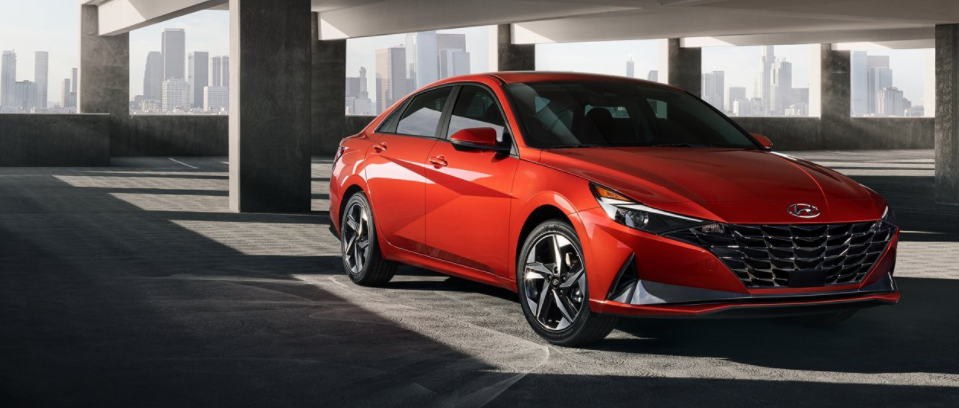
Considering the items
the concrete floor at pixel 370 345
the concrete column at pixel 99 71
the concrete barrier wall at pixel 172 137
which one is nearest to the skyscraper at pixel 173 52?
the concrete column at pixel 99 71

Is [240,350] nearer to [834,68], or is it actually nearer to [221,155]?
[221,155]

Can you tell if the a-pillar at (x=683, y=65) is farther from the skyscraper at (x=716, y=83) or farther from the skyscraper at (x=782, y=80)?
the skyscraper at (x=782, y=80)

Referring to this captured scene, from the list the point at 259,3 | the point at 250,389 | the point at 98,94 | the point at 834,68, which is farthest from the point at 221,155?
the point at 250,389

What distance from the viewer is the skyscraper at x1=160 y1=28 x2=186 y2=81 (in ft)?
471

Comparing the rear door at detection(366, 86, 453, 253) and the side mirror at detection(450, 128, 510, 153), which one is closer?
the side mirror at detection(450, 128, 510, 153)

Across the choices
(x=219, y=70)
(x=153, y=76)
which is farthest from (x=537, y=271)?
(x=153, y=76)

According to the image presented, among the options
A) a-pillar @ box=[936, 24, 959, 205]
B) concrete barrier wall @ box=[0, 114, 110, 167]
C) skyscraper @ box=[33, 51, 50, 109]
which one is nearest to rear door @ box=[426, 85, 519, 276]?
a-pillar @ box=[936, 24, 959, 205]

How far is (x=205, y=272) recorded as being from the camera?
919 cm

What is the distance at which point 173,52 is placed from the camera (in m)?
150

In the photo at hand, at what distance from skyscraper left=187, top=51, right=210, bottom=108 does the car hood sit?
115 meters

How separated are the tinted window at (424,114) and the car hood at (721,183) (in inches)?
59.3

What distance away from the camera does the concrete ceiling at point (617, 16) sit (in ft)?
64.0

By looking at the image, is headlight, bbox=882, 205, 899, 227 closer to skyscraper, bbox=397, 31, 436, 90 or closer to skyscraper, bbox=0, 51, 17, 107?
skyscraper, bbox=397, 31, 436, 90

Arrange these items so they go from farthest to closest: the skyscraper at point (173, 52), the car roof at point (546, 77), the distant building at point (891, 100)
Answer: the distant building at point (891, 100), the skyscraper at point (173, 52), the car roof at point (546, 77)
